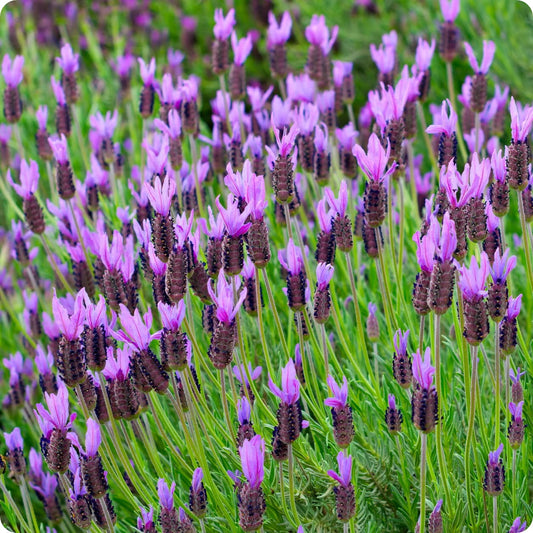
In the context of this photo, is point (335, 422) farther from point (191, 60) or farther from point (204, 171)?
point (191, 60)

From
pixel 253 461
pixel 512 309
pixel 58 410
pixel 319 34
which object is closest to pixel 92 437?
pixel 58 410

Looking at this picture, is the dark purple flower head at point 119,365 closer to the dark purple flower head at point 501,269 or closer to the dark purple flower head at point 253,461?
the dark purple flower head at point 253,461

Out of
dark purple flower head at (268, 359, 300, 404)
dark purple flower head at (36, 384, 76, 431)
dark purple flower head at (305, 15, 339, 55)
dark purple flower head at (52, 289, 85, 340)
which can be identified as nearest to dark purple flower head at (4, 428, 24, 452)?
dark purple flower head at (36, 384, 76, 431)

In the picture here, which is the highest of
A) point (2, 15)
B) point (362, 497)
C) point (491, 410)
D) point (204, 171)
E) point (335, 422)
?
point (2, 15)

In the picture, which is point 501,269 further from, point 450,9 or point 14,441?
point 450,9

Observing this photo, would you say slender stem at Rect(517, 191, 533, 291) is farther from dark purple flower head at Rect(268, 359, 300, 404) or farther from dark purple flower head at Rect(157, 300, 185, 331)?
dark purple flower head at Rect(157, 300, 185, 331)

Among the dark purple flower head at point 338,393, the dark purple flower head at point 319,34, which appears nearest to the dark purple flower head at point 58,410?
the dark purple flower head at point 338,393

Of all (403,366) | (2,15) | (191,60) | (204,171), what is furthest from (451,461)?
(2,15)

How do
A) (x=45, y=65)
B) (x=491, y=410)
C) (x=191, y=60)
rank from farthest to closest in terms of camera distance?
(x=191, y=60) < (x=45, y=65) < (x=491, y=410)
